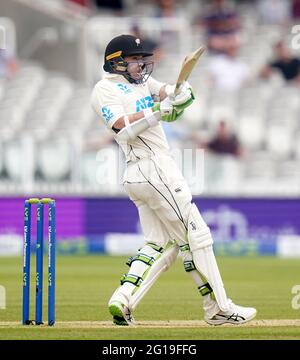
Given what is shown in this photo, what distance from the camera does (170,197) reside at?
8188 mm

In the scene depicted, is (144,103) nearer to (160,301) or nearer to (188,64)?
(188,64)

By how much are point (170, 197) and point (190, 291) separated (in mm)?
3294

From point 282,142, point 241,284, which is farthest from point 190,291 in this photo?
point 282,142

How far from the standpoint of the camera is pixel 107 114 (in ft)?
26.8

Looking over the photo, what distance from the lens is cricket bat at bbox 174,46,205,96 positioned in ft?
25.6

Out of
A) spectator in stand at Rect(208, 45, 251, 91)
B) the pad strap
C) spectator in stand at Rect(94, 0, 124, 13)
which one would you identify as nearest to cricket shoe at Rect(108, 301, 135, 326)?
the pad strap

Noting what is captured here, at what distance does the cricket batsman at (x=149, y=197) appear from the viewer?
8.17 metres

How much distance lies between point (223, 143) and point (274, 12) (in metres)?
3.99

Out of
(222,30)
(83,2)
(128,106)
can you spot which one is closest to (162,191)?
(128,106)

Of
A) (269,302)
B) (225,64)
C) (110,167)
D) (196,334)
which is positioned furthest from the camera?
(225,64)

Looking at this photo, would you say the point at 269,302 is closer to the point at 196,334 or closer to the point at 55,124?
the point at 196,334

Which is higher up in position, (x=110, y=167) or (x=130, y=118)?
(x=110, y=167)

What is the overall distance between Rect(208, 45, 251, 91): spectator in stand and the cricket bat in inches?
443

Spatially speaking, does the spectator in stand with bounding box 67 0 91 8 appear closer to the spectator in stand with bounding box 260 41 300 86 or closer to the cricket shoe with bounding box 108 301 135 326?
the spectator in stand with bounding box 260 41 300 86
